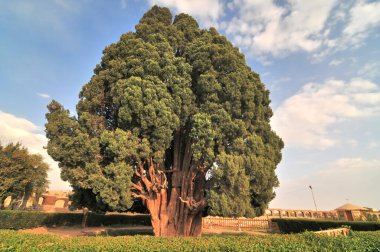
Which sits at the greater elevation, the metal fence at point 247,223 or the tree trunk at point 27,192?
the tree trunk at point 27,192

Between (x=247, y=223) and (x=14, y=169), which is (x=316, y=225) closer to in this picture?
(x=247, y=223)

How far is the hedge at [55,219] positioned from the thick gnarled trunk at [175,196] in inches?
512

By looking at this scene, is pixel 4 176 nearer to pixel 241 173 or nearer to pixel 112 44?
pixel 112 44

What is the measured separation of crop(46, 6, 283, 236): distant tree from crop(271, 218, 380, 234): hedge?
6100 millimetres

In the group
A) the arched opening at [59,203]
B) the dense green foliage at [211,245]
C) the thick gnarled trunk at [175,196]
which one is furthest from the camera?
the arched opening at [59,203]

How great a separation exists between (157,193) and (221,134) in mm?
4050

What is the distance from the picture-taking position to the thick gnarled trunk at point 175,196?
10430 millimetres

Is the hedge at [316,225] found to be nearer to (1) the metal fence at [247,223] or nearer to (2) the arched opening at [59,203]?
(1) the metal fence at [247,223]

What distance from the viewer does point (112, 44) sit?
1253cm

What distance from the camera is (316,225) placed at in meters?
15.5

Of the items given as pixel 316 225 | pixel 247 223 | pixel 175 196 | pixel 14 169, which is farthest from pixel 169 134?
→ pixel 14 169

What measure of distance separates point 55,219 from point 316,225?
2075cm

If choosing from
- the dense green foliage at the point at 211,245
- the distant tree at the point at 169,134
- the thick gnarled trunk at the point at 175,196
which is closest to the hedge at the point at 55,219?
the distant tree at the point at 169,134

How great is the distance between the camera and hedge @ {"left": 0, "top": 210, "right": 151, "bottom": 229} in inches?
685
